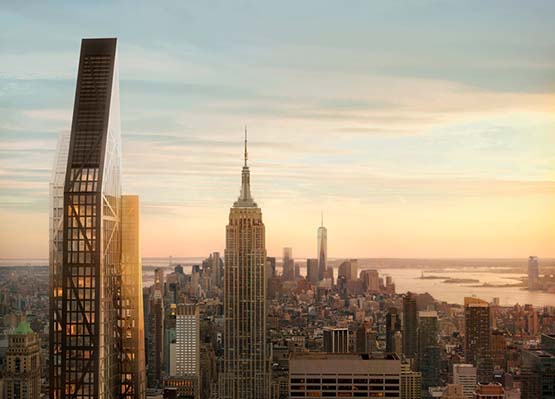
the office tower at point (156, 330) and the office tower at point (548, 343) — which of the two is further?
the office tower at point (156, 330)

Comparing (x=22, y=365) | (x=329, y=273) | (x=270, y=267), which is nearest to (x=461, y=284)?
(x=329, y=273)

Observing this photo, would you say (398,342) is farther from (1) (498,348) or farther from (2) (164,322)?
(2) (164,322)

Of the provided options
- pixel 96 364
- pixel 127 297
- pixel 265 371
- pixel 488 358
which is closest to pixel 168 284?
pixel 127 297

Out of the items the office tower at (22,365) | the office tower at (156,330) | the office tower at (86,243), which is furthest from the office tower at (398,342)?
the office tower at (22,365)

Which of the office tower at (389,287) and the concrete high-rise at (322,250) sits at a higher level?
the concrete high-rise at (322,250)

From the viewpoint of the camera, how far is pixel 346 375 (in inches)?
227

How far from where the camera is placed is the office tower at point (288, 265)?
612cm

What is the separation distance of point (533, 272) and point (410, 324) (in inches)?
36.1

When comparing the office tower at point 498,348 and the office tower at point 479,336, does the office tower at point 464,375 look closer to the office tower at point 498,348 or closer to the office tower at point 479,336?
the office tower at point 479,336

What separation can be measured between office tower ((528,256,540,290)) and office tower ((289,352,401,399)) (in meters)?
1.13

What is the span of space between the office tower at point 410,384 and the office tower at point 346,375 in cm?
5

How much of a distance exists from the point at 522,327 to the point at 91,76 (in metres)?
A: 3.20

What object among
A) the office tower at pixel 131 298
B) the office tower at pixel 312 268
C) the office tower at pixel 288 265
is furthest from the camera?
the office tower at pixel 288 265

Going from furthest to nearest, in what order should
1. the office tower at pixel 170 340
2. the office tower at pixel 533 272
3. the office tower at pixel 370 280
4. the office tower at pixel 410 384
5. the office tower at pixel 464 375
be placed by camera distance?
the office tower at pixel 170 340 → the office tower at pixel 370 280 → the office tower at pixel 410 384 → the office tower at pixel 464 375 → the office tower at pixel 533 272
